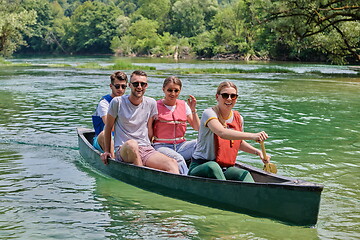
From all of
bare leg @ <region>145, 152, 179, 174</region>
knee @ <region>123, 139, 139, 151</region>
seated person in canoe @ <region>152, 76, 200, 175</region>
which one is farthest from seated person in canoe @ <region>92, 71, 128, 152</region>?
bare leg @ <region>145, 152, 179, 174</region>

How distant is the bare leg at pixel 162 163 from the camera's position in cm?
689

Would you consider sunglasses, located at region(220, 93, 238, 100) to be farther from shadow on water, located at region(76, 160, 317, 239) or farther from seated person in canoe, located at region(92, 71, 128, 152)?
seated person in canoe, located at region(92, 71, 128, 152)

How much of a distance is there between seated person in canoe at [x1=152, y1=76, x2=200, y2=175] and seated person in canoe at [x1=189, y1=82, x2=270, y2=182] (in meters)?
0.87

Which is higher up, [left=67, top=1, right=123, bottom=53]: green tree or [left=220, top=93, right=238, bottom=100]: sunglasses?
[left=67, top=1, right=123, bottom=53]: green tree

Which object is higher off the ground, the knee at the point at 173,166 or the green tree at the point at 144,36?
the green tree at the point at 144,36

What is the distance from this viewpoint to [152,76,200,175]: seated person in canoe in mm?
7168

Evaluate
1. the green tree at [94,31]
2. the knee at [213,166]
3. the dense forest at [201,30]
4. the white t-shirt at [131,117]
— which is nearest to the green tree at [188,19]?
the dense forest at [201,30]

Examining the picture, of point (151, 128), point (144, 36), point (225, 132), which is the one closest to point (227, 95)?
point (225, 132)

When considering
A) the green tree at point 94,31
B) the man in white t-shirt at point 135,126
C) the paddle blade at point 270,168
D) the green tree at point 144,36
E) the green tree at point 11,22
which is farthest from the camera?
the green tree at point 94,31

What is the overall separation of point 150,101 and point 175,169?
3.50ft

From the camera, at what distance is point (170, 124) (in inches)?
291

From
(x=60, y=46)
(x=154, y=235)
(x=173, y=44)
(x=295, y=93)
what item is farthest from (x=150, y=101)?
(x=60, y=46)

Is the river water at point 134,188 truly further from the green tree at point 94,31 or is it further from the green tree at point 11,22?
the green tree at point 94,31

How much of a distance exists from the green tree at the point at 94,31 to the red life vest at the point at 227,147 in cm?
10236
